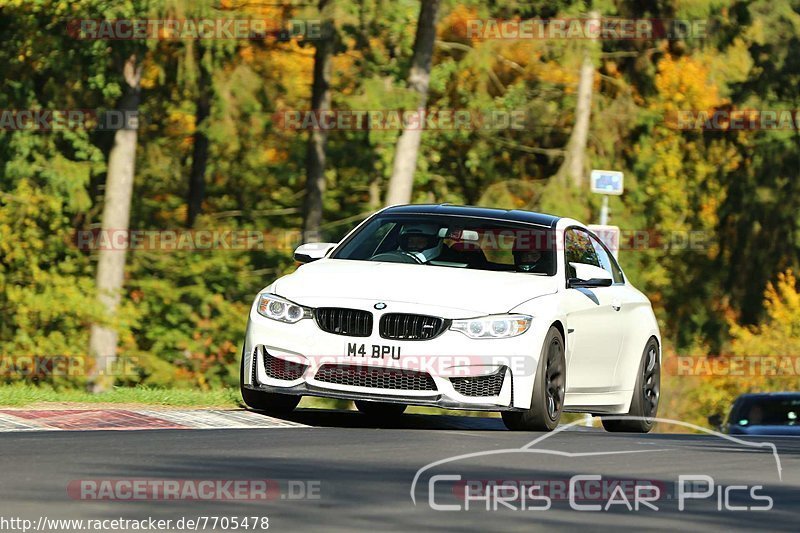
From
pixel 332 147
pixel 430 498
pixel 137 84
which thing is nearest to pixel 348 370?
pixel 430 498

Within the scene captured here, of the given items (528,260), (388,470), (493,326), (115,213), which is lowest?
(115,213)

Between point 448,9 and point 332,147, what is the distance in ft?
40.1

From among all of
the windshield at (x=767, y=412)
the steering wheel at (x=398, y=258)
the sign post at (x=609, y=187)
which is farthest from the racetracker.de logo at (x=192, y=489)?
the windshield at (x=767, y=412)

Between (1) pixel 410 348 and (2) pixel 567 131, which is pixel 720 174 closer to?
(2) pixel 567 131

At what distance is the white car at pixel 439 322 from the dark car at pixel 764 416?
856 cm

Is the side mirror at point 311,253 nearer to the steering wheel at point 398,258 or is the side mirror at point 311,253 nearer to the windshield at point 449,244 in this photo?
the windshield at point 449,244

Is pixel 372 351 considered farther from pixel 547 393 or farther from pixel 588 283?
pixel 588 283

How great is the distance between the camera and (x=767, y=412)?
75.0 feet

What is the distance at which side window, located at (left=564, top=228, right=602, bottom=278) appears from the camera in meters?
13.7

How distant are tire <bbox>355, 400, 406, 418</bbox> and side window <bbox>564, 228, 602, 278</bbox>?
1.92 metres

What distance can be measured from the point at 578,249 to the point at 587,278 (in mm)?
782

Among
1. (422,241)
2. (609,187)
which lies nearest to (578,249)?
(422,241)

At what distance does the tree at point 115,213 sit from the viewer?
112 feet

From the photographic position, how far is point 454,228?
1351 centimetres
